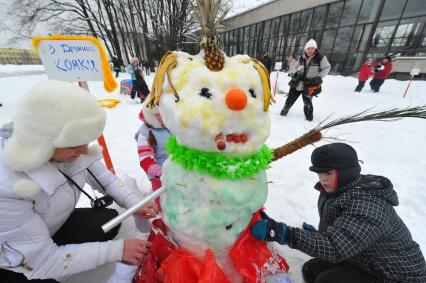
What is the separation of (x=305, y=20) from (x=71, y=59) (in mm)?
14408

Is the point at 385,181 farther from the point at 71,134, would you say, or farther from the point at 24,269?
the point at 24,269

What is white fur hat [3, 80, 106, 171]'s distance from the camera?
829 mm

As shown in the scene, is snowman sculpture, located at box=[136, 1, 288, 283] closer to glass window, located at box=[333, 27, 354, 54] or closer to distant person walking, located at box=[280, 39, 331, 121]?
distant person walking, located at box=[280, 39, 331, 121]

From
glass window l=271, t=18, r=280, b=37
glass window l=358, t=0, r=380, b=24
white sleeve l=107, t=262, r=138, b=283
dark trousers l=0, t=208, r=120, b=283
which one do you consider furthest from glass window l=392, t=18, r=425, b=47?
white sleeve l=107, t=262, r=138, b=283

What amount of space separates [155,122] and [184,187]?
79cm

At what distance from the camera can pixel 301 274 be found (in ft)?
5.08

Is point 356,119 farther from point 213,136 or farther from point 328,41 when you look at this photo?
point 328,41

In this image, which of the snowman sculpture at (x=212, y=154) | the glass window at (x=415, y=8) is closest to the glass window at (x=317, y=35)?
the glass window at (x=415, y=8)

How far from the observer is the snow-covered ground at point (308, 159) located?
2.03 meters

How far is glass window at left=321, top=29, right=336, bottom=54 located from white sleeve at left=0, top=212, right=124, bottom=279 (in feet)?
46.9

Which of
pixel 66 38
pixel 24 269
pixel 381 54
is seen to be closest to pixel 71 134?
pixel 24 269

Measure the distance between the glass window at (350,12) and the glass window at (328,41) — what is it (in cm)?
69

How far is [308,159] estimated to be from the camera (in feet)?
10.4

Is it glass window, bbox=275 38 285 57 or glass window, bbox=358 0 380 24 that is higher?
glass window, bbox=358 0 380 24
